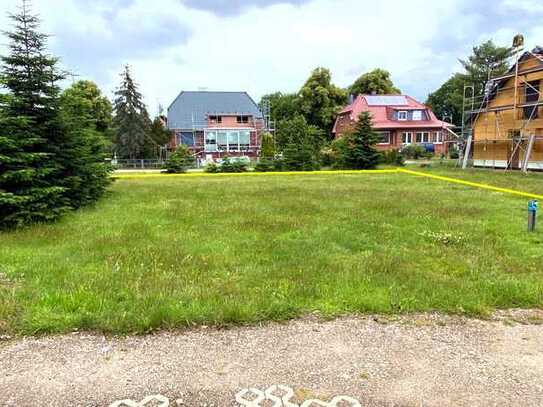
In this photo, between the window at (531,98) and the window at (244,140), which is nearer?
the window at (531,98)

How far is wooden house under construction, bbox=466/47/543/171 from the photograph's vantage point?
22.4 metres

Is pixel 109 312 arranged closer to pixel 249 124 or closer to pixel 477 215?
pixel 477 215

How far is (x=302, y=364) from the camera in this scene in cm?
305

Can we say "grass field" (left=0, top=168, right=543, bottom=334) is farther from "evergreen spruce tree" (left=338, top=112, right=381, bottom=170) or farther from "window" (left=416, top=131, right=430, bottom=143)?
"window" (left=416, top=131, right=430, bottom=143)

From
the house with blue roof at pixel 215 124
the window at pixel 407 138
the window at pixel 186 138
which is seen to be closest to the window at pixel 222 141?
the house with blue roof at pixel 215 124

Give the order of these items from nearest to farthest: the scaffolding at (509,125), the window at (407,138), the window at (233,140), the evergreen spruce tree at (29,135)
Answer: the evergreen spruce tree at (29,135), the scaffolding at (509,125), the window at (407,138), the window at (233,140)

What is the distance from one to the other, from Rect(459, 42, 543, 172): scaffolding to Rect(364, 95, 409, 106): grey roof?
1574 cm

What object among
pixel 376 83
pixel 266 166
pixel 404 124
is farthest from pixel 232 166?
pixel 376 83

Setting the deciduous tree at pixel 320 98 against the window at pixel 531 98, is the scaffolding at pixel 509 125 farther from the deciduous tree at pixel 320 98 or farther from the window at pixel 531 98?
the deciduous tree at pixel 320 98

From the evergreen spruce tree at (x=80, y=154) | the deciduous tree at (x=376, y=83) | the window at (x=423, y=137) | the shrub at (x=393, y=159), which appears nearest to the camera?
the evergreen spruce tree at (x=80, y=154)

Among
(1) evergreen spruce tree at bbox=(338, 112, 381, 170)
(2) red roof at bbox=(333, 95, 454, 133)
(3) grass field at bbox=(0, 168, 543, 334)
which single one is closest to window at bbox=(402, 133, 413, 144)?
(2) red roof at bbox=(333, 95, 454, 133)

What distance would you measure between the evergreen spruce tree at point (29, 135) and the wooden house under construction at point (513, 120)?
72.4 ft

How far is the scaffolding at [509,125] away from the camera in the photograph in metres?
22.7

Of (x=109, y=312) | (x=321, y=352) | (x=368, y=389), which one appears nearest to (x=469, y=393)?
(x=368, y=389)
